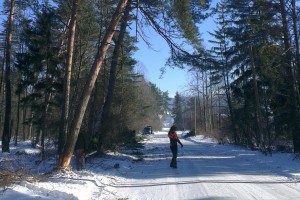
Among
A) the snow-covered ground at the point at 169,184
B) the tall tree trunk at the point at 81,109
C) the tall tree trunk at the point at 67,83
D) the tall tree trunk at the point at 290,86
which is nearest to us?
the snow-covered ground at the point at 169,184

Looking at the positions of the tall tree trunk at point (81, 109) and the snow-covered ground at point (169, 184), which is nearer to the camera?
the snow-covered ground at point (169, 184)

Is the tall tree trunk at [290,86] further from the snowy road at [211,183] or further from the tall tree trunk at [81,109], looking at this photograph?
the tall tree trunk at [81,109]

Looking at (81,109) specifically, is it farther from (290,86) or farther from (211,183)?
(290,86)

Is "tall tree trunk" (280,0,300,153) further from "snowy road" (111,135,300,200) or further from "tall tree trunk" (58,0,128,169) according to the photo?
"tall tree trunk" (58,0,128,169)

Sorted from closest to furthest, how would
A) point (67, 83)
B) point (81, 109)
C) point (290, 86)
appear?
1. point (81, 109)
2. point (67, 83)
3. point (290, 86)

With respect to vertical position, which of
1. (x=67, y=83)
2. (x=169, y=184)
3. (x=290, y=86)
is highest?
(x=290, y=86)

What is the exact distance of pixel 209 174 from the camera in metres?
13.8

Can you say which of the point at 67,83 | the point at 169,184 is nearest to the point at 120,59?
the point at 67,83

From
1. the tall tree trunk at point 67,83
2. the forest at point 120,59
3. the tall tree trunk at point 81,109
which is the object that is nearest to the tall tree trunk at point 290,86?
the forest at point 120,59

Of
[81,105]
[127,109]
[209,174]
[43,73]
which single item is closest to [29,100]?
[43,73]

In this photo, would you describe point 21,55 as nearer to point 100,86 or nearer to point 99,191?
point 100,86

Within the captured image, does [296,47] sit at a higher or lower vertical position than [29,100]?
higher

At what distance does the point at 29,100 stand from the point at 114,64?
1004cm

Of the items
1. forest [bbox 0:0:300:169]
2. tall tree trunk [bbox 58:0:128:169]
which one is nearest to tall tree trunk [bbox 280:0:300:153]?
forest [bbox 0:0:300:169]
